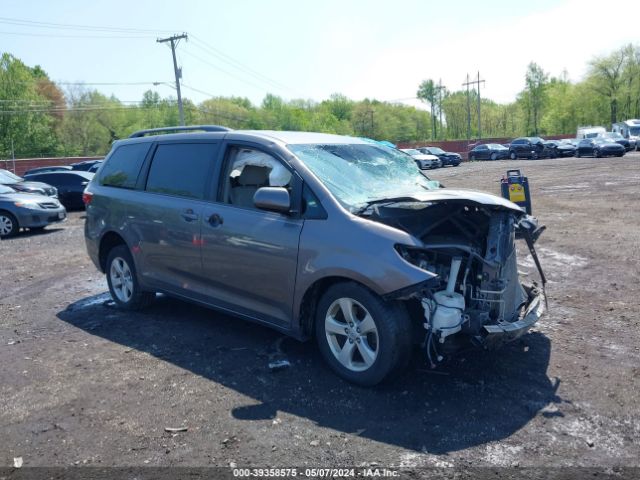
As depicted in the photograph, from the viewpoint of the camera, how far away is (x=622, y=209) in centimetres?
1303

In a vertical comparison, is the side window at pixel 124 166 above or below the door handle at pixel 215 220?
above

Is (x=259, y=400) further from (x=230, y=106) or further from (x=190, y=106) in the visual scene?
(x=230, y=106)

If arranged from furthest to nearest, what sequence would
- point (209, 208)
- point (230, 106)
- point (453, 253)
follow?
1. point (230, 106)
2. point (209, 208)
3. point (453, 253)

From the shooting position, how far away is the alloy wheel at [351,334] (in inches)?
161

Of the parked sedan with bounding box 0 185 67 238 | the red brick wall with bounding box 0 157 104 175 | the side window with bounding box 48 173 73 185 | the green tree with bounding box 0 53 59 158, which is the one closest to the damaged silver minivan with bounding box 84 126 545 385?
the parked sedan with bounding box 0 185 67 238

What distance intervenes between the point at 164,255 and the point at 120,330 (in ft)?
2.98

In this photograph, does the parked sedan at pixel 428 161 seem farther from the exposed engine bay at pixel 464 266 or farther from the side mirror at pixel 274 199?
the side mirror at pixel 274 199

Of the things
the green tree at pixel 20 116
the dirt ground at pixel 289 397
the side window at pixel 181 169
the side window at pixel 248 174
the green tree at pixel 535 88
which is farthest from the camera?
the green tree at pixel 535 88

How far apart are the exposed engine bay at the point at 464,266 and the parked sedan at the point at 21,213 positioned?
38.5 ft

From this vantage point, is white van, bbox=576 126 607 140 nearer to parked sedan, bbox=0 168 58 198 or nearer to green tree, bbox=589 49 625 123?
green tree, bbox=589 49 625 123

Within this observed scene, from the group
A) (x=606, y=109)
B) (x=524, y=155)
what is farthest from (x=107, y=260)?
(x=606, y=109)

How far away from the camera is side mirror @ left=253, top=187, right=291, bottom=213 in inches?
173

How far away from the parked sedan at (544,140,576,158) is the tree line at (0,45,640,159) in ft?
118

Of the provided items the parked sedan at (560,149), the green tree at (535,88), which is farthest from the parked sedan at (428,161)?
the green tree at (535,88)
